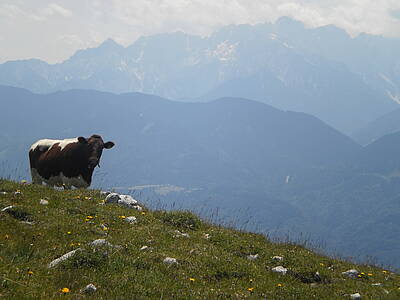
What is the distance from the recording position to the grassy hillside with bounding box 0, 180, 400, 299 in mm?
7199

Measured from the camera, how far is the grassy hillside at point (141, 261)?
7.20 m

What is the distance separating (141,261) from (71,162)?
41.7 feet

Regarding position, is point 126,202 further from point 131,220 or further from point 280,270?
point 280,270

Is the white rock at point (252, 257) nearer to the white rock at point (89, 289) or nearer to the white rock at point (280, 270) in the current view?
the white rock at point (280, 270)

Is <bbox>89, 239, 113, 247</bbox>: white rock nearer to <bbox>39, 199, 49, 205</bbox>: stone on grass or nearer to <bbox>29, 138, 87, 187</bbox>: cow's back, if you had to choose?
<bbox>39, 199, 49, 205</bbox>: stone on grass

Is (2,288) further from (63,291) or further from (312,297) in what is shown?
(312,297)

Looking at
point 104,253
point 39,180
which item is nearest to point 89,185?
point 39,180

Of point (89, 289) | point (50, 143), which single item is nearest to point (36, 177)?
point (50, 143)

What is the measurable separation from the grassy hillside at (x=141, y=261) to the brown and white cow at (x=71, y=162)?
608cm

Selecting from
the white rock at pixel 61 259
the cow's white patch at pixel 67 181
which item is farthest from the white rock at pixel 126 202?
the white rock at pixel 61 259

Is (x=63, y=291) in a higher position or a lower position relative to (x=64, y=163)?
higher

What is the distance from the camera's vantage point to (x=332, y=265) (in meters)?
11.7

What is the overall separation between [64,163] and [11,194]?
23.9 ft

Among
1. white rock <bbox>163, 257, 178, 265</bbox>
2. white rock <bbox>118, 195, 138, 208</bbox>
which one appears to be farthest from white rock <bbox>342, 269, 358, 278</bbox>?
white rock <bbox>118, 195, 138, 208</bbox>
